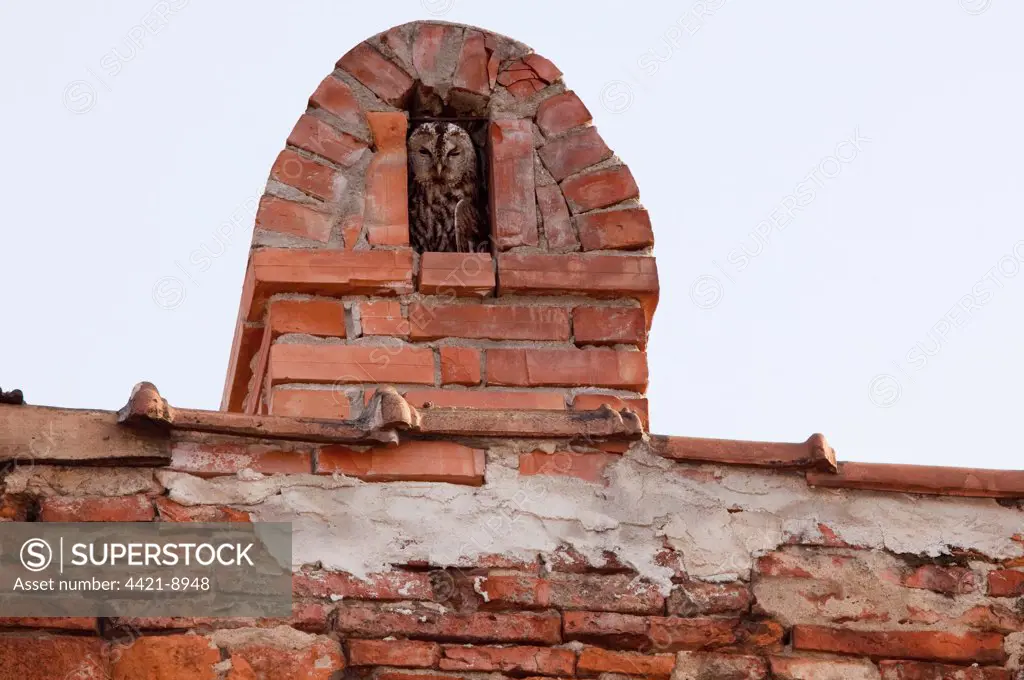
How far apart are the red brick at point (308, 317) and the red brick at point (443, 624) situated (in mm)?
1027

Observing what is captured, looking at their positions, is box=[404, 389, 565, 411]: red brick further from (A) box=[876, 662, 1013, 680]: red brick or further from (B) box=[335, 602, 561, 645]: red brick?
(A) box=[876, 662, 1013, 680]: red brick

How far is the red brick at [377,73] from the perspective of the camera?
500 centimetres

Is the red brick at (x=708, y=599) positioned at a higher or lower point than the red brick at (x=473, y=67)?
lower

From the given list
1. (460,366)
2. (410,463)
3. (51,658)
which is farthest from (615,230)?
(51,658)

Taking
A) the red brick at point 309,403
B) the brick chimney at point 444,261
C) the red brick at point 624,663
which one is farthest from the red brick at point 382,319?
the red brick at point 624,663

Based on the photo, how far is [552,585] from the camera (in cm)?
370

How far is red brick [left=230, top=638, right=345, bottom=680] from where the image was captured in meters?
3.50

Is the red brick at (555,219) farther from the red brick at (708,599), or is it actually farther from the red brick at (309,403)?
the red brick at (708,599)

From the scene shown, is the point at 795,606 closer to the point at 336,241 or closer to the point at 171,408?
the point at 171,408

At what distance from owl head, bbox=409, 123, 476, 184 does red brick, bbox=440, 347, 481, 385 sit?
0.69 metres

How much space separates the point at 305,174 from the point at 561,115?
72 centimetres

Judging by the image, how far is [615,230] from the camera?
477cm

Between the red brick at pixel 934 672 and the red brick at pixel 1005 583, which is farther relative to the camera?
the red brick at pixel 1005 583

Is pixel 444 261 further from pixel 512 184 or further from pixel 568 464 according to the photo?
pixel 568 464
